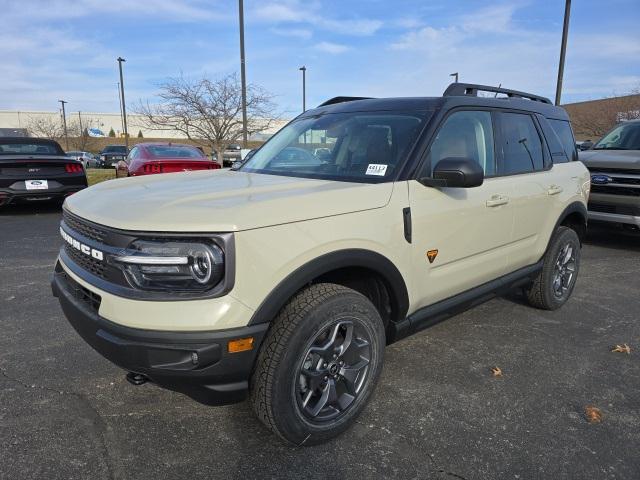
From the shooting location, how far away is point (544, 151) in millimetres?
4105

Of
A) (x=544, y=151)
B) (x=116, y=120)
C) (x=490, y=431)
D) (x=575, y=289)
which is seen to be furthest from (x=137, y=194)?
(x=116, y=120)

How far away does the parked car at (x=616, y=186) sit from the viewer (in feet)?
21.5

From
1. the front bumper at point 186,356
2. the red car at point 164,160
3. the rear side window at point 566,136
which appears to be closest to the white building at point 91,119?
the red car at point 164,160

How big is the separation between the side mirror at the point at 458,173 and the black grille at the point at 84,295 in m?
1.91

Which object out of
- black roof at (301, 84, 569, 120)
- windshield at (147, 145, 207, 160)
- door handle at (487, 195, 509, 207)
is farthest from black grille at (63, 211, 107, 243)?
windshield at (147, 145, 207, 160)

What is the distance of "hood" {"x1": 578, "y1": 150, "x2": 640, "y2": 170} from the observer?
657 cm

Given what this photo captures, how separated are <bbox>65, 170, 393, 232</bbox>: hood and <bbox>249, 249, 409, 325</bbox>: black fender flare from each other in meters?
0.22

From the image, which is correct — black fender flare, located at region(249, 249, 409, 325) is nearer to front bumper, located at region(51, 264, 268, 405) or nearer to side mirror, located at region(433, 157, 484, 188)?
front bumper, located at region(51, 264, 268, 405)

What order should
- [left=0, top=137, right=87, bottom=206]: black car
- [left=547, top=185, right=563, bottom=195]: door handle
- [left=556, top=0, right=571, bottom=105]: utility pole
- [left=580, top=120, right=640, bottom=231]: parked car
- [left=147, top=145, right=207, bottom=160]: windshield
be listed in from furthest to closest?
[left=556, top=0, right=571, bottom=105]: utility pole < [left=147, top=145, right=207, bottom=160]: windshield < [left=0, top=137, right=87, bottom=206]: black car < [left=580, top=120, right=640, bottom=231]: parked car < [left=547, top=185, right=563, bottom=195]: door handle

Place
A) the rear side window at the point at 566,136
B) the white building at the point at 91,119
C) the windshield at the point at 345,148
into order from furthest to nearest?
the white building at the point at 91,119, the rear side window at the point at 566,136, the windshield at the point at 345,148

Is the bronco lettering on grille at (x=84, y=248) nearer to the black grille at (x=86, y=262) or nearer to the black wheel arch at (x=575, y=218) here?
the black grille at (x=86, y=262)

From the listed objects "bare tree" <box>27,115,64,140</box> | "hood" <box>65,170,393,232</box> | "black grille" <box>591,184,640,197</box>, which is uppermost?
"bare tree" <box>27,115,64,140</box>

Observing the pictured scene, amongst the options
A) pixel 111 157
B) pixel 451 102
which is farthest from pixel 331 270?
pixel 111 157

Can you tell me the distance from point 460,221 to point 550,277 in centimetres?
178
